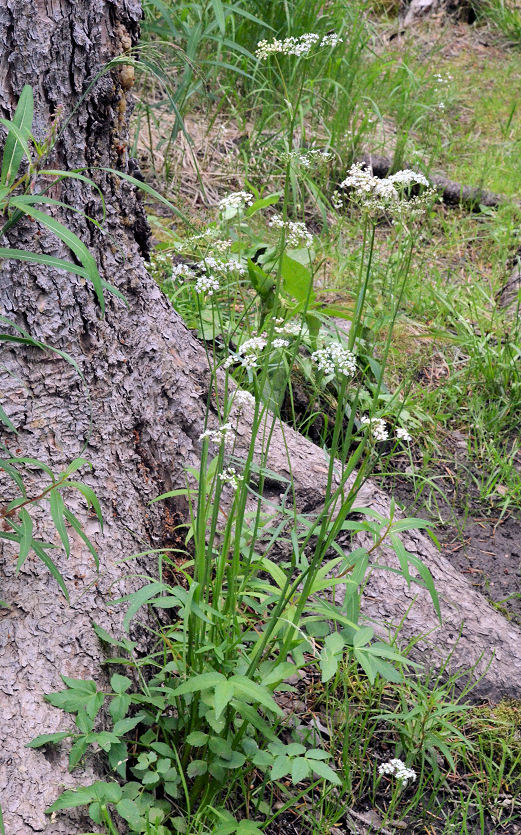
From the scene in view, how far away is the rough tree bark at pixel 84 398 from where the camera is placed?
5.07 feet

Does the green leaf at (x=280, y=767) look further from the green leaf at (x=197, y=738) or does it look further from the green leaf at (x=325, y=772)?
the green leaf at (x=197, y=738)

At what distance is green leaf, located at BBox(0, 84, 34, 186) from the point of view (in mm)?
1218

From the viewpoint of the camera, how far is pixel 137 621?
1.76 m

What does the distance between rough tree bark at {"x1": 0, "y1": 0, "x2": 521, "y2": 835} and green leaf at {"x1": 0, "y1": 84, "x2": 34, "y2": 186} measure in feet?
0.82

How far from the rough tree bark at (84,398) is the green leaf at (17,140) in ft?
0.82

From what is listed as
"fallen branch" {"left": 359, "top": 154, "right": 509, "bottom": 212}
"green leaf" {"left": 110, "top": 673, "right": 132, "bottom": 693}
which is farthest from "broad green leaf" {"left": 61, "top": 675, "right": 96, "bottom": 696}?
"fallen branch" {"left": 359, "top": 154, "right": 509, "bottom": 212}

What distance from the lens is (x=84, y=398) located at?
1.80 metres

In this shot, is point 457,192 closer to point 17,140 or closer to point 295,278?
point 295,278

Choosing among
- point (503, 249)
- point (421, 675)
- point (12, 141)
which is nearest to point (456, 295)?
point (503, 249)

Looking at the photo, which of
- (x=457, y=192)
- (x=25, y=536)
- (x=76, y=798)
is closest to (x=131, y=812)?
(x=76, y=798)

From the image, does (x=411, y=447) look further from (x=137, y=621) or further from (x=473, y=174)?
(x=473, y=174)

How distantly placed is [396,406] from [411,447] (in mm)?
209

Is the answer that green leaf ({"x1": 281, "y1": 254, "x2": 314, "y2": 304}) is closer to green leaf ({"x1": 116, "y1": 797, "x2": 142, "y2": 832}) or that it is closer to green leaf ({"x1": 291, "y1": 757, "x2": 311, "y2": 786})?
green leaf ({"x1": 291, "y1": 757, "x2": 311, "y2": 786})

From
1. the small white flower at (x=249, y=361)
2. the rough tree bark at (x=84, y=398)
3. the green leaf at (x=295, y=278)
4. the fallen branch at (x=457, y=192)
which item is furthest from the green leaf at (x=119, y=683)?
the fallen branch at (x=457, y=192)
